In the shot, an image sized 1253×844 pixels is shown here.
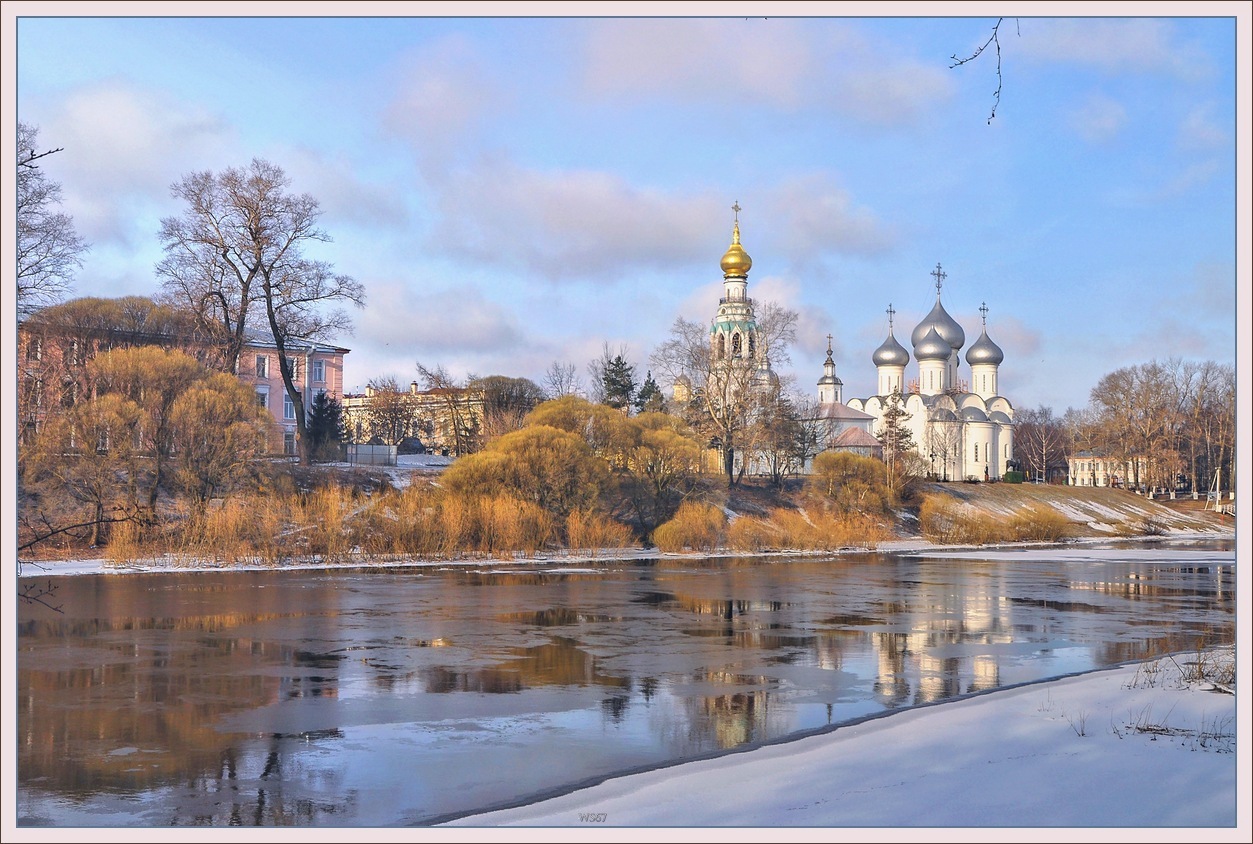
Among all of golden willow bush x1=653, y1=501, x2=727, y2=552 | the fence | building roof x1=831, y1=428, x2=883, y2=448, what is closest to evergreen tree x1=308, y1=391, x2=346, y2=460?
the fence

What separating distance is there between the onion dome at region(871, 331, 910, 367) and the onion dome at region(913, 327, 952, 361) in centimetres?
195

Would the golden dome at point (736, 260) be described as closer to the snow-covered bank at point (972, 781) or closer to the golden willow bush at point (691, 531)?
the golden willow bush at point (691, 531)

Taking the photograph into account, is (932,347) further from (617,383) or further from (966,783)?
(966,783)

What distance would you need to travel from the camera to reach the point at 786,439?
5147 centimetres

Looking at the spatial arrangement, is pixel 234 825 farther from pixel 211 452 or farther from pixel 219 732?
pixel 211 452

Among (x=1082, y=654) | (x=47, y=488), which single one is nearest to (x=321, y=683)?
(x=1082, y=654)

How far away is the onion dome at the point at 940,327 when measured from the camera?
91438 mm

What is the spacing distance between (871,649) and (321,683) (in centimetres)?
728

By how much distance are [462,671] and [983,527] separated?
36.1 m

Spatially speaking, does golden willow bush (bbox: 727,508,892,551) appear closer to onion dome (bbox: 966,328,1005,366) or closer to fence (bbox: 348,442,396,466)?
fence (bbox: 348,442,396,466)

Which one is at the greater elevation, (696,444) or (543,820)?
(696,444)

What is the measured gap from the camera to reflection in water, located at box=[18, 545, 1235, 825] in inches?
353

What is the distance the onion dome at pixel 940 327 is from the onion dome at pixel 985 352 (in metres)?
3.20

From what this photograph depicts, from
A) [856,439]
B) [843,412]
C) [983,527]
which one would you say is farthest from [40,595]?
[843,412]
